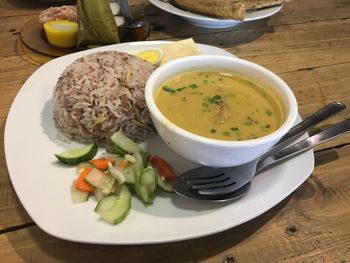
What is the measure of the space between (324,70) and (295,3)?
32.9 inches

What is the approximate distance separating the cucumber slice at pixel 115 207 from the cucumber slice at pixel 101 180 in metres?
0.03

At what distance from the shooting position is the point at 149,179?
1.17 meters

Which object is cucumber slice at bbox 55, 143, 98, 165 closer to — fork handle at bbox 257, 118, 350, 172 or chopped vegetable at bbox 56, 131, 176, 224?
chopped vegetable at bbox 56, 131, 176, 224

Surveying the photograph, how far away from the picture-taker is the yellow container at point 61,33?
6.29 ft

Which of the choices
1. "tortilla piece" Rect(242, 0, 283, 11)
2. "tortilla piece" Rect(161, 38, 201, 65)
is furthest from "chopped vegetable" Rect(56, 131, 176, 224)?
"tortilla piece" Rect(242, 0, 283, 11)

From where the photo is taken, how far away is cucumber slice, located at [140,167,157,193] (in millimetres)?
1164

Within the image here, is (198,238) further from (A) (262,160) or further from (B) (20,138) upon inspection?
(B) (20,138)

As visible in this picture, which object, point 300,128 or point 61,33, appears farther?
point 61,33

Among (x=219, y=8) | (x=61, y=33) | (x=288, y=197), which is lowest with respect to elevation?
(x=288, y=197)

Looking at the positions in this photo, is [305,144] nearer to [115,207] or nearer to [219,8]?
[115,207]

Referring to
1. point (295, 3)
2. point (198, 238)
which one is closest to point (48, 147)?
point (198, 238)

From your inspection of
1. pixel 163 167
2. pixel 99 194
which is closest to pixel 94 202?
pixel 99 194

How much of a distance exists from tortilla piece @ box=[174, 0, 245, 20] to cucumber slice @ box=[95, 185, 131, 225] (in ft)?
4.44

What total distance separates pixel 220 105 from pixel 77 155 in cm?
47
